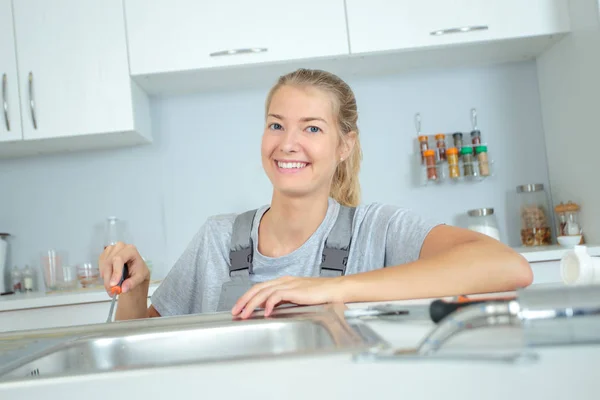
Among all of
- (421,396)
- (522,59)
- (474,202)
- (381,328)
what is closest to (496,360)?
(421,396)

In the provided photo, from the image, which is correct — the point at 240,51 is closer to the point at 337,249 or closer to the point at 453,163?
the point at 453,163

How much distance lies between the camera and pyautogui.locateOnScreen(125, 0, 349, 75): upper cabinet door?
2.45 metres

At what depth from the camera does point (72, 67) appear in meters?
2.49

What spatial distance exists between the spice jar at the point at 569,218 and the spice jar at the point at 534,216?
107mm

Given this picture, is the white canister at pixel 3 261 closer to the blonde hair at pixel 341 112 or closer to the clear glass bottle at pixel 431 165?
the blonde hair at pixel 341 112

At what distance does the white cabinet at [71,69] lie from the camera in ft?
8.11

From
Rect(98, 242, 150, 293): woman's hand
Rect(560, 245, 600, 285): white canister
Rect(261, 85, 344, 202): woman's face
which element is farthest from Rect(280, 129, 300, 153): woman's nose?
Rect(560, 245, 600, 285): white canister

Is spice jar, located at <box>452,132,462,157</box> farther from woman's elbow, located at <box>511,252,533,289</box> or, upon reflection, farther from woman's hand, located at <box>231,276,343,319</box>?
woman's hand, located at <box>231,276,343,319</box>

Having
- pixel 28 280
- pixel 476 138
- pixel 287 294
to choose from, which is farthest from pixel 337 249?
pixel 28 280

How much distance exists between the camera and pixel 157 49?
2471 mm

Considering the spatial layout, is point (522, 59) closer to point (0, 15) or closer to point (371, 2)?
point (371, 2)

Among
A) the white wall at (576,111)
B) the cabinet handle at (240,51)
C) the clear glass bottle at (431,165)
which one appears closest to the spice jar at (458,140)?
the clear glass bottle at (431,165)

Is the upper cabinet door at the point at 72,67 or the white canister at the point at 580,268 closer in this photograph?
the white canister at the point at 580,268

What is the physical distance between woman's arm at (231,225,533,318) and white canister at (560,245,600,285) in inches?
5.4
